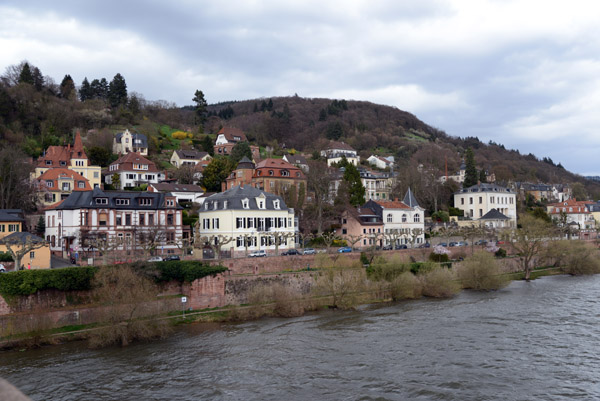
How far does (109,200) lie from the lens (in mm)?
48938

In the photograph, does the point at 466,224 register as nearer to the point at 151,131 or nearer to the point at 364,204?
the point at 364,204

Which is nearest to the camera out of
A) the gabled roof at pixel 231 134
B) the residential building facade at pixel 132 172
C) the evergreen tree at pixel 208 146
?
the residential building facade at pixel 132 172

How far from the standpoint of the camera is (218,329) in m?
32.5

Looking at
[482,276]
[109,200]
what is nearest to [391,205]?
[482,276]

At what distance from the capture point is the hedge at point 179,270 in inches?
1419

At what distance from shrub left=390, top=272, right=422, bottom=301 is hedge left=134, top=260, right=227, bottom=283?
14363mm

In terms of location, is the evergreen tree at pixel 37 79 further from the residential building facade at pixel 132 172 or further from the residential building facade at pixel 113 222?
the residential building facade at pixel 113 222

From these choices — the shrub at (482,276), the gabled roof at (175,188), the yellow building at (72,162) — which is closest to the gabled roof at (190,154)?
the yellow building at (72,162)

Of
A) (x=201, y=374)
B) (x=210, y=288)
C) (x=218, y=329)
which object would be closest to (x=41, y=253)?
(x=210, y=288)

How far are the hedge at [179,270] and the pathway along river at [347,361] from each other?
4844 mm

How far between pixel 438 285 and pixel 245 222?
64.8ft

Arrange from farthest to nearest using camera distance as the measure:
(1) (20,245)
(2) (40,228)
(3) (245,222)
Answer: (2) (40,228) → (3) (245,222) → (1) (20,245)

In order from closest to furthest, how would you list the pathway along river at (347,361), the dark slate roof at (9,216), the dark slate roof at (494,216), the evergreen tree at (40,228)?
the pathway along river at (347,361) < the dark slate roof at (9,216) < the evergreen tree at (40,228) < the dark slate roof at (494,216)

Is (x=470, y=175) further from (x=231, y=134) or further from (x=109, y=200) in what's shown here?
(x=109, y=200)
